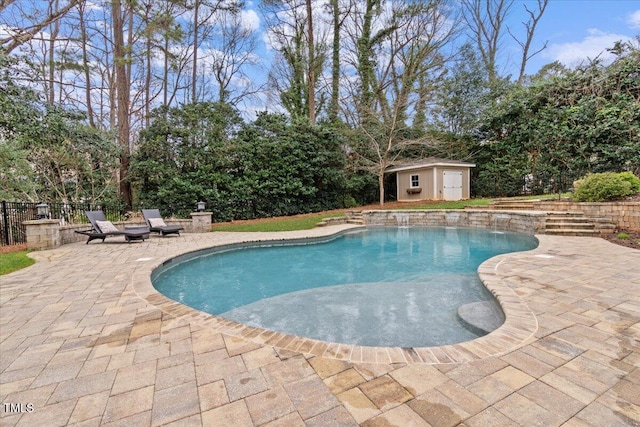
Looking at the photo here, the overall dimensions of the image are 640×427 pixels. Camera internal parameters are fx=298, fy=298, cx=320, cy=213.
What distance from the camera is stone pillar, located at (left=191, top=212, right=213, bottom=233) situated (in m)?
11.2

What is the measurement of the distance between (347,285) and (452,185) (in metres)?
14.7

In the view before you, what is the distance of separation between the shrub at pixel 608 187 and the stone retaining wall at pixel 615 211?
321mm

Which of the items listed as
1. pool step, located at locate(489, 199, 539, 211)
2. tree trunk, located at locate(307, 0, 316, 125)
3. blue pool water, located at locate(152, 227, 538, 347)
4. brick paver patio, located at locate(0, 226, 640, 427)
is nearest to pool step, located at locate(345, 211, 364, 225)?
blue pool water, located at locate(152, 227, 538, 347)

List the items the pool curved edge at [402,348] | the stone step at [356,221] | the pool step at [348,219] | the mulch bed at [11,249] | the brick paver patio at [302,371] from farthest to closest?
the stone step at [356,221] → the pool step at [348,219] → the mulch bed at [11,249] → the pool curved edge at [402,348] → the brick paver patio at [302,371]

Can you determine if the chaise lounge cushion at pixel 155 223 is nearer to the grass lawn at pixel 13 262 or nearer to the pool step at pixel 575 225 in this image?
the grass lawn at pixel 13 262

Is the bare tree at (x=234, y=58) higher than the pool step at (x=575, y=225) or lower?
higher

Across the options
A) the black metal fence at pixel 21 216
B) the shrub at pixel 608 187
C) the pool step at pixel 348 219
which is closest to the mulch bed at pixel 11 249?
the black metal fence at pixel 21 216

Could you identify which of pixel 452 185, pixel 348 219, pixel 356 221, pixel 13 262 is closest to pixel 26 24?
pixel 13 262

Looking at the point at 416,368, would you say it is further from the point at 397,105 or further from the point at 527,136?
the point at 527,136

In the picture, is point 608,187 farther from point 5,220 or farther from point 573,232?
point 5,220

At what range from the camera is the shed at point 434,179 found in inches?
686

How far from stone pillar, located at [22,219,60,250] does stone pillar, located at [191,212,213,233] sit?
402 cm

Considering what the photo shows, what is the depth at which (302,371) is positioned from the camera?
206 centimetres

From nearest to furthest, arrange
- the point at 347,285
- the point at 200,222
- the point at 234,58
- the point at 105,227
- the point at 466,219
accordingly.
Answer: the point at 347,285 → the point at 105,227 → the point at 200,222 → the point at 466,219 → the point at 234,58
